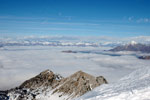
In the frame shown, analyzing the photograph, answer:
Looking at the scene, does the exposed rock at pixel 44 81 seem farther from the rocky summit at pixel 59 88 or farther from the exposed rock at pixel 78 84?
the exposed rock at pixel 78 84

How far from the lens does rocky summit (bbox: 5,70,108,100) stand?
9231 cm

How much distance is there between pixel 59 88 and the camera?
98.1 meters

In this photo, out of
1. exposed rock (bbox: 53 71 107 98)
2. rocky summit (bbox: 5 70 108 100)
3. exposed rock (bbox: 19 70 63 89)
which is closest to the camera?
rocky summit (bbox: 5 70 108 100)

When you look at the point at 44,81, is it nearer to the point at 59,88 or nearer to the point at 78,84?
the point at 59,88

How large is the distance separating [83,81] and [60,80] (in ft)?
48.7

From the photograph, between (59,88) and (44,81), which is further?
(44,81)

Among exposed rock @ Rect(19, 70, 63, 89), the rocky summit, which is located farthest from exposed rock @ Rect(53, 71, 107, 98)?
exposed rock @ Rect(19, 70, 63, 89)

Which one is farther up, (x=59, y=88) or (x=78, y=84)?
(x=78, y=84)

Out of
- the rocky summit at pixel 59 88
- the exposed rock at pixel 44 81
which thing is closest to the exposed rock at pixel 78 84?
the rocky summit at pixel 59 88

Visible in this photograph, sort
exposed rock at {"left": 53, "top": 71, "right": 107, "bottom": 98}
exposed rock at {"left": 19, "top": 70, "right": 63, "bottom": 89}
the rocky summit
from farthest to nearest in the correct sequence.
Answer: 1. exposed rock at {"left": 19, "top": 70, "right": 63, "bottom": 89}
2. exposed rock at {"left": 53, "top": 71, "right": 107, "bottom": 98}
3. the rocky summit

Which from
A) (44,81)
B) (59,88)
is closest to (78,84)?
(59,88)

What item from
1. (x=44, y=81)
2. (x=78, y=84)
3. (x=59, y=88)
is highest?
(x=78, y=84)

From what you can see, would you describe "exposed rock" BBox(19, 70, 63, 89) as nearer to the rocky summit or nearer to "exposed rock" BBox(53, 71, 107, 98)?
the rocky summit

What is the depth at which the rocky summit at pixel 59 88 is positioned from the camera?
92.3m
